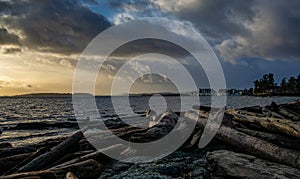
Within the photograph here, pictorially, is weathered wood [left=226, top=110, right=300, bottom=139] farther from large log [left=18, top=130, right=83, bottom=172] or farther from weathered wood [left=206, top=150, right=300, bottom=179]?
large log [left=18, top=130, right=83, bottom=172]

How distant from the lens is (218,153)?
19.8 feet

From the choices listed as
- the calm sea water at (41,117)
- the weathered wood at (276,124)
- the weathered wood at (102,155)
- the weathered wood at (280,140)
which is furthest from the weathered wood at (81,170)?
the calm sea water at (41,117)

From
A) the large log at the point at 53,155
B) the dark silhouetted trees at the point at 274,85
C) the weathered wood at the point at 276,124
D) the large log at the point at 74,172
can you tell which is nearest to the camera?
the large log at the point at 74,172

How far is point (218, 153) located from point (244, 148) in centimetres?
100

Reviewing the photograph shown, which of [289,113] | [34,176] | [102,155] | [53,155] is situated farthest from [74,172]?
[289,113]

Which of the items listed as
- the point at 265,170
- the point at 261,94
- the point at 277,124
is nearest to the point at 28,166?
the point at 265,170

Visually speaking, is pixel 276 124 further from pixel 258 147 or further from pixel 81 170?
pixel 81 170

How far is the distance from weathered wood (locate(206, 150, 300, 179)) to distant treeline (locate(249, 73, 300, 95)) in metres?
163

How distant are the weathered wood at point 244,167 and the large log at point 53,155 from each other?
170 inches

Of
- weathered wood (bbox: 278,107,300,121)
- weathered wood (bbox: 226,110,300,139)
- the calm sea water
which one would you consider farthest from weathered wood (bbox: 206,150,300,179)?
the calm sea water

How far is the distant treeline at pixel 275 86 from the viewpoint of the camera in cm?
14838

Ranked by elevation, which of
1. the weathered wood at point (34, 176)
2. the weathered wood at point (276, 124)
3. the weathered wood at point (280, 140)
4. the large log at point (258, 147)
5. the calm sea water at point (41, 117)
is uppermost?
the weathered wood at point (276, 124)

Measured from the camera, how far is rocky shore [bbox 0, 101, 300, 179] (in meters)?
5.11

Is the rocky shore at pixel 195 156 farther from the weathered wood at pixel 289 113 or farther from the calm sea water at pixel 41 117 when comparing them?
the calm sea water at pixel 41 117
